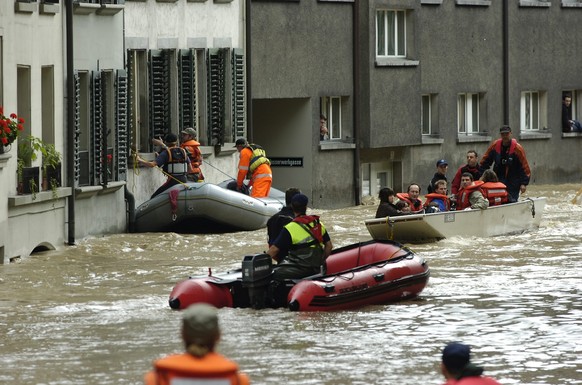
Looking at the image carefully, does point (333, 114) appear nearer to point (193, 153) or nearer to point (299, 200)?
point (193, 153)

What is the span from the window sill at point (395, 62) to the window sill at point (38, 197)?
510 inches

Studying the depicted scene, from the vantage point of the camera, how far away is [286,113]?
3603cm

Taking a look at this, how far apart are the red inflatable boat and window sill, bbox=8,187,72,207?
5.02 metres

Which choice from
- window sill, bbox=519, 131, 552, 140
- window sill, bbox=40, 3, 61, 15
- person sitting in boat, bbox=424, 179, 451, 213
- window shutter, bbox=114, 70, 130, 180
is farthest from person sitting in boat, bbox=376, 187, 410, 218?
window sill, bbox=519, 131, 552, 140

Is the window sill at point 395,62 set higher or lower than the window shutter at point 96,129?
higher

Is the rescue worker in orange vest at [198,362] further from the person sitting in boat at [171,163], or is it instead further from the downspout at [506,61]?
the downspout at [506,61]

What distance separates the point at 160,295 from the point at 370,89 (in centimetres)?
1752

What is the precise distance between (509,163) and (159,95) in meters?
6.21

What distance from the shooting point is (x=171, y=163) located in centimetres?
2912

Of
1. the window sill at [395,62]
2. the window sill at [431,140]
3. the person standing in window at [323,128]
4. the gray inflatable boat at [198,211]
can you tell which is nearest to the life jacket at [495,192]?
the gray inflatable boat at [198,211]

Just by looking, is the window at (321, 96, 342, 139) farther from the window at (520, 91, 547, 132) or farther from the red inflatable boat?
the red inflatable boat

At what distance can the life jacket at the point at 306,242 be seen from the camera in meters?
18.5

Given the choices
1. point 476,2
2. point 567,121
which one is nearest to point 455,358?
point 476,2

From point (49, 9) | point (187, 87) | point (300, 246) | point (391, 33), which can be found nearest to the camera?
point (300, 246)
